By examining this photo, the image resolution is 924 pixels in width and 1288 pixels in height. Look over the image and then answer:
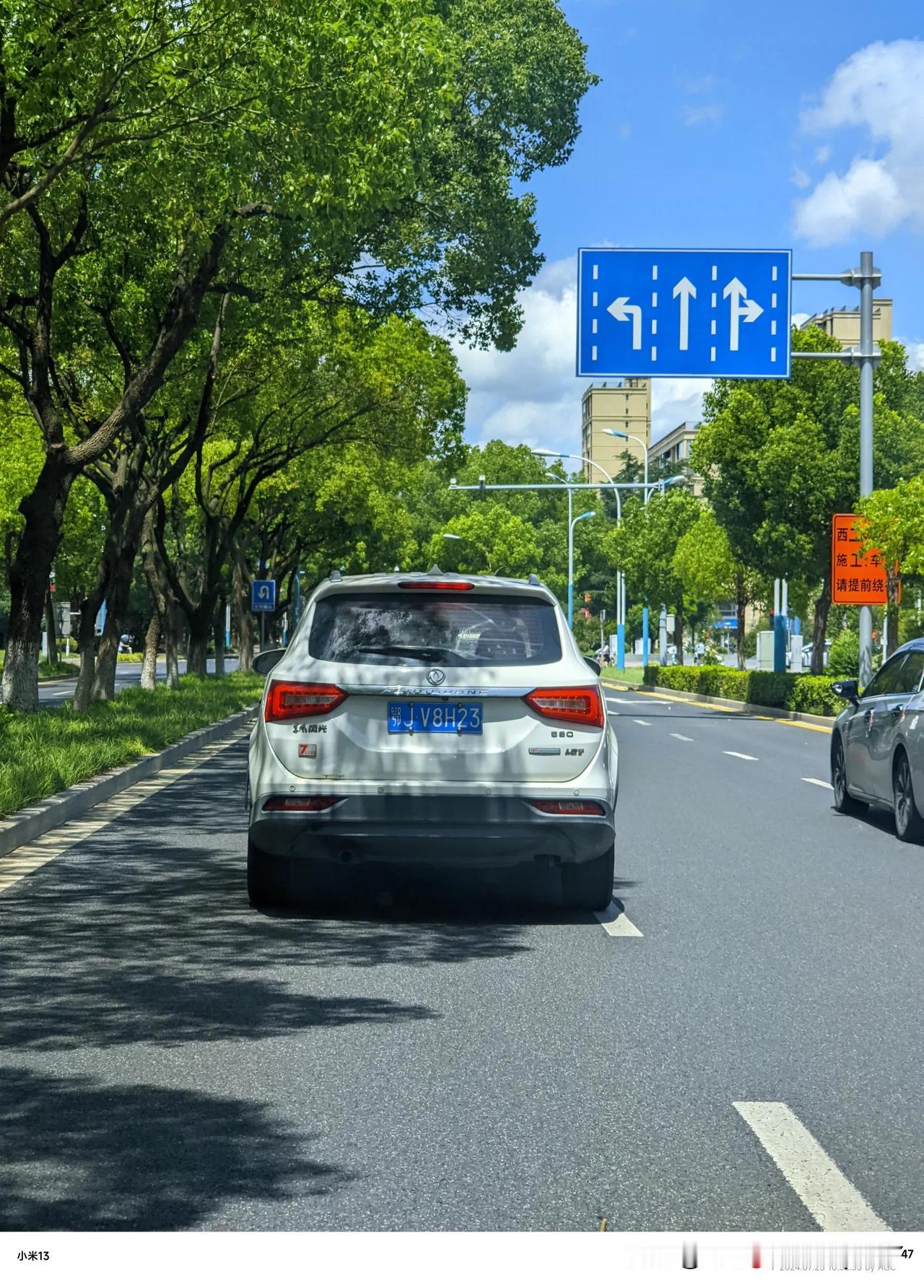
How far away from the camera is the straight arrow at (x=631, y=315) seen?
26719 mm

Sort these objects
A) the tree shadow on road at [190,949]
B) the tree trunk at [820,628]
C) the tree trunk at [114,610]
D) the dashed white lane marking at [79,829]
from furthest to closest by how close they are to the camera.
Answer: the tree trunk at [820,628] < the tree trunk at [114,610] < the dashed white lane marking at [79,829] < the tree shadow on road at [190,949]

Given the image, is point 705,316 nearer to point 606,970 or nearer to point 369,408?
point 369,408

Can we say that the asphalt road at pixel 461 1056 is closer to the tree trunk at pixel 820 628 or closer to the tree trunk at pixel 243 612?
the tree trunk at pixel 820 628

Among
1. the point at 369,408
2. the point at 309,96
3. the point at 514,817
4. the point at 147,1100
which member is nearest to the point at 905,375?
the point at 369,408

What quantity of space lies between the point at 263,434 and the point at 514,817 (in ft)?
102

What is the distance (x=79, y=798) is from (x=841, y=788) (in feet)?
20.9

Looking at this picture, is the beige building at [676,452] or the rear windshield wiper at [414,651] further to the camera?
the beige building at [676,452]

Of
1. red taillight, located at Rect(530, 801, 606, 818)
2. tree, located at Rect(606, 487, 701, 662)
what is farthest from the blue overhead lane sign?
tree, located at Rect(606, 487, 701, 662)

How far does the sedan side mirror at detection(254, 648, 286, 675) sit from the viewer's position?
9312 millimetres

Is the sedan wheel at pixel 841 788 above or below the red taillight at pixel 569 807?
below

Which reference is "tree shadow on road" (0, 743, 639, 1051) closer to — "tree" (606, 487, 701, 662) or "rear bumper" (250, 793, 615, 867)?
"rear bumper" (250, 793, 615, 867)

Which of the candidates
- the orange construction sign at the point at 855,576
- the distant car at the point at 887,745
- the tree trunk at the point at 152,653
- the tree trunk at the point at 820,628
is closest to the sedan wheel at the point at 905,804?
the distant car at the point at 887,745

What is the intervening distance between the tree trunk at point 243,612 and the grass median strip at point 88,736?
20.0 meters

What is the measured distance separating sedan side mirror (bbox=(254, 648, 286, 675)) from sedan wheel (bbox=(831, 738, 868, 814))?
21.5 ft
